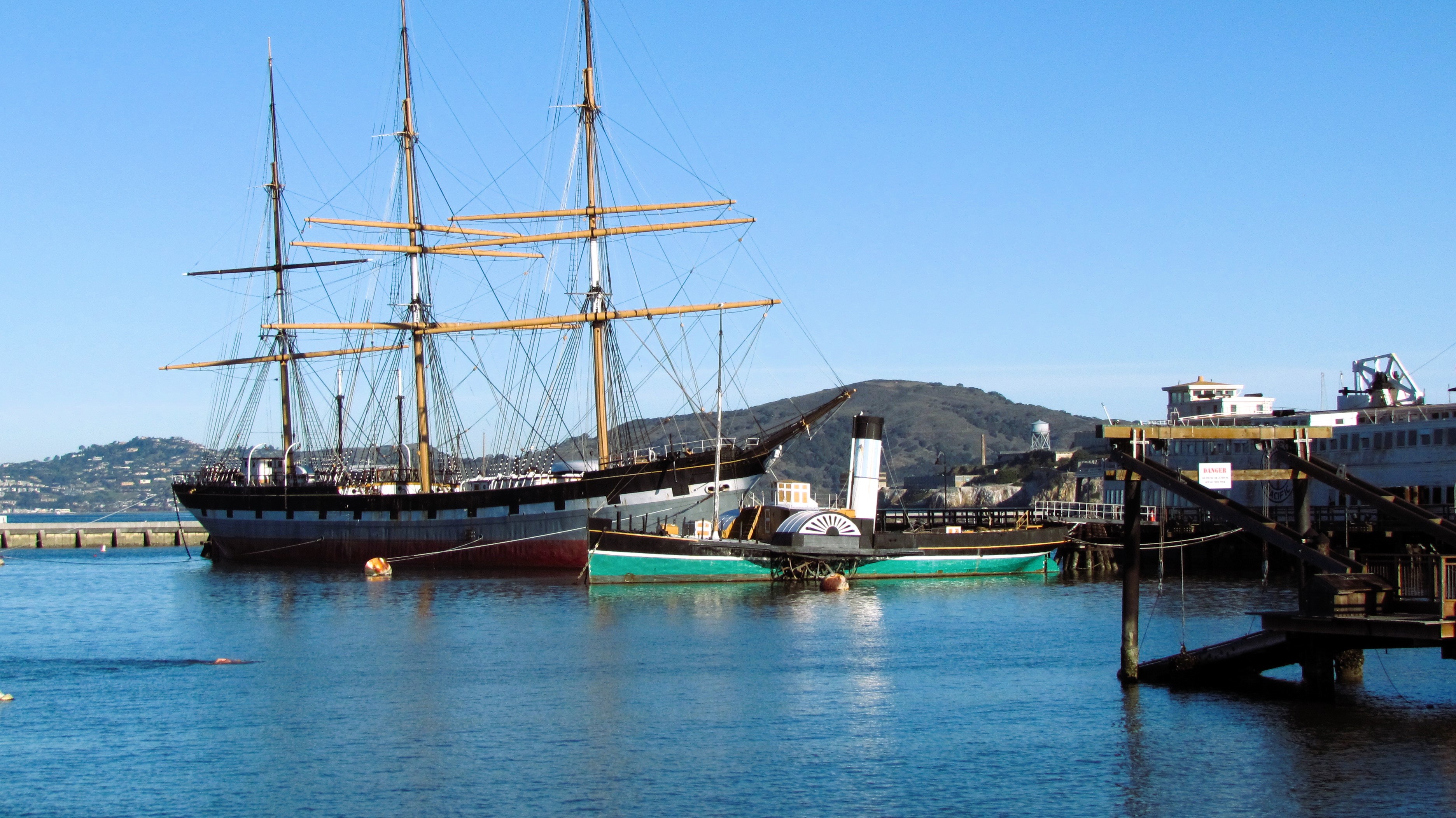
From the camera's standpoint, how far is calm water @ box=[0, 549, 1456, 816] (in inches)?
820

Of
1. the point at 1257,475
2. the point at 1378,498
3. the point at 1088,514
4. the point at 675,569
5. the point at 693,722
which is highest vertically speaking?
the point at 1257,475

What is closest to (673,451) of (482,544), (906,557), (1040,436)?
(482,544)

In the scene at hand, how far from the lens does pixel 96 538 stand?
119 m

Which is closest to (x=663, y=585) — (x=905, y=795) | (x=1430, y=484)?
(x=905, y=795)

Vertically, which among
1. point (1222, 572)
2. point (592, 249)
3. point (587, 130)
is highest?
point (587, 130)

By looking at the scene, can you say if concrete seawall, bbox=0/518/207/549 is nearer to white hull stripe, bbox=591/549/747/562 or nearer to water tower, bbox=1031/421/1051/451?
white hull stripe, bbox=591/549/747/562

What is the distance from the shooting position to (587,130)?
70.9 meters

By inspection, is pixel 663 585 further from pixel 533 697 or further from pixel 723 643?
pixel 533 697

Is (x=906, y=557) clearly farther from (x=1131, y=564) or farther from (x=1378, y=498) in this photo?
(x=1378, y=498)

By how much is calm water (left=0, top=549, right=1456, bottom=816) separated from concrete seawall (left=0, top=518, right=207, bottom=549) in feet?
253

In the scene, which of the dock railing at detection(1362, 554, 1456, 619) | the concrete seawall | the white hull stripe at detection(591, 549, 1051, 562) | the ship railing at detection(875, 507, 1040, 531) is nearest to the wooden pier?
the dock railing at detection(1362, 554, 1456, 619)

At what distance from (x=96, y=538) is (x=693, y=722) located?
353 feet

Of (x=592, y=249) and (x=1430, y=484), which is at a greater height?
(x=592, y=249)

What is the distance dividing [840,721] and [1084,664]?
28.3ft
